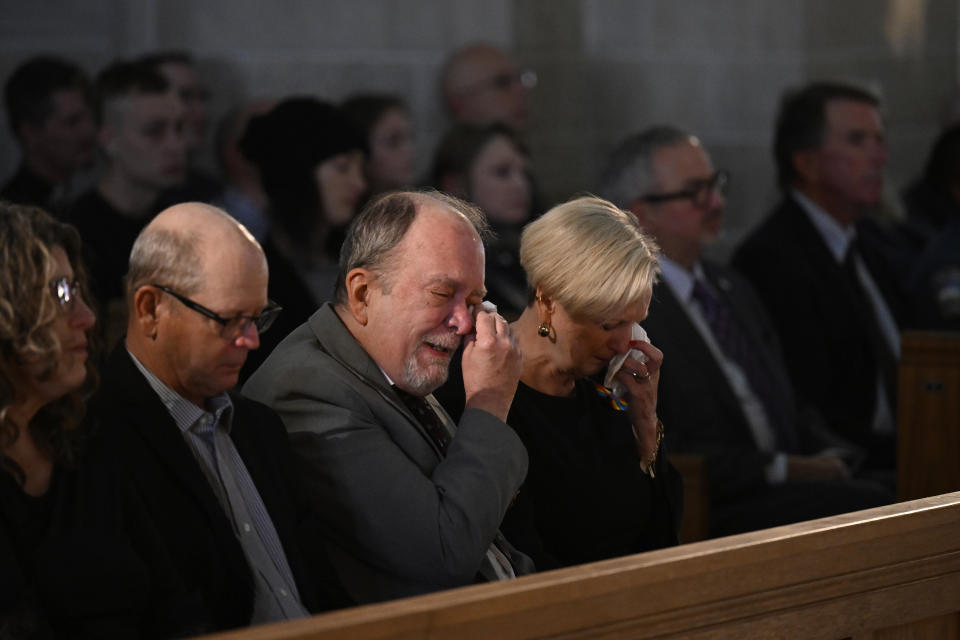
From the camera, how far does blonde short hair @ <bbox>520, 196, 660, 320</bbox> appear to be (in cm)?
275

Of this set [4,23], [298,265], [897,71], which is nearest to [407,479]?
[298,265]

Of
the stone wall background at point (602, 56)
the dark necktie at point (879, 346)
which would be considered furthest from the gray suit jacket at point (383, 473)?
the stone wall background at point (602, 56)

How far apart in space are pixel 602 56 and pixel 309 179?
2715 millimetres

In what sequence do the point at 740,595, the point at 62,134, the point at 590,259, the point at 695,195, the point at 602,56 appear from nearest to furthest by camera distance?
the point at 740,595 < the point at 590,259 < the point at 695,195 < the point at 62,134 < the point at 602,56

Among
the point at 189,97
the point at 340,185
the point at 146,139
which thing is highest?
the point at 189,97

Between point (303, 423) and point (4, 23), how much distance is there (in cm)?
424

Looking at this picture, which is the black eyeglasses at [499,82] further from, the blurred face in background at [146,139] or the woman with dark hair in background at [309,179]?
the woman with dark hair in background at [309,179]

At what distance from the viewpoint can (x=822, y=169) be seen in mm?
5742

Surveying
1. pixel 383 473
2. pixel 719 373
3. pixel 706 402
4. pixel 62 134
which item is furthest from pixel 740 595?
pixel 62 134

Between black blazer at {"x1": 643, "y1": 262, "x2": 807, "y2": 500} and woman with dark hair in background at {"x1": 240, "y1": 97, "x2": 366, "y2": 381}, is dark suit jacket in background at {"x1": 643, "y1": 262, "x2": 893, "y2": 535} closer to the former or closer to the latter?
black blazer at {"x1": 643, "y1": 262, "x2": 807, "y2": 500}

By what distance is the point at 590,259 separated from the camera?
2.76 metres

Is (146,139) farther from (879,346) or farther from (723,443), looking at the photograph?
(879,346)

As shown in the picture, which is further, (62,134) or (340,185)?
(62,134)

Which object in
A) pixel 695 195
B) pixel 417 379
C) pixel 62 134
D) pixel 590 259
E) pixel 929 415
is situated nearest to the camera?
pixel 417 379
